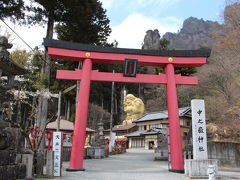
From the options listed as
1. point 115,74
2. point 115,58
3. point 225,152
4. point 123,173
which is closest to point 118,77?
point 115,74

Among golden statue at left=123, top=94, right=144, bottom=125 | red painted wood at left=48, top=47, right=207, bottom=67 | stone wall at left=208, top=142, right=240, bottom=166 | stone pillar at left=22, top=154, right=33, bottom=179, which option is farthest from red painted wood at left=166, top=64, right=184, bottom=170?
golden statue at left=123, top=94, right=144, bottom=125

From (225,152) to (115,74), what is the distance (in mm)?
9310

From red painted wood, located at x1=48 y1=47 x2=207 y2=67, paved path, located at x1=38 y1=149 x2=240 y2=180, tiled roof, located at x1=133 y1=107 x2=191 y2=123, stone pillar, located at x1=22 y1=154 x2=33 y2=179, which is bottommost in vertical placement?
paved path, located at x1=38 y1=149 x2=240 y2=180

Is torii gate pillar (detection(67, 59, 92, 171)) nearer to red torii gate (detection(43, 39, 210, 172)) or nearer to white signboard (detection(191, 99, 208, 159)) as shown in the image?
red torii gate (detection(43, 39, 210, 172))

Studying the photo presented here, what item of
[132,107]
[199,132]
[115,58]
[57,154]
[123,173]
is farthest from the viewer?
[132,107]

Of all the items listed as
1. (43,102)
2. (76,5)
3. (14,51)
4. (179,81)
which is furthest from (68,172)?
(14,51)

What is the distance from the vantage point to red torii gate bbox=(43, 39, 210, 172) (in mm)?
9906

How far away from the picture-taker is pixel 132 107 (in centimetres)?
4312

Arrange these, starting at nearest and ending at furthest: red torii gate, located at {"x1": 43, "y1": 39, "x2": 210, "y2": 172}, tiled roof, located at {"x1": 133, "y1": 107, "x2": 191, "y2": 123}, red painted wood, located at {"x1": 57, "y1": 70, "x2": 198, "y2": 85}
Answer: red torii gate, located at {"x1": 43, "y1": 39, "x2": 210, "y2": 172}, red painted wood, located at {"x1": 57, "y1": 70, "x2": 198, "y2": 85}, tiled roof, located at {"x1": 133, "y1": 107, "x2": 191, "y2": 123}

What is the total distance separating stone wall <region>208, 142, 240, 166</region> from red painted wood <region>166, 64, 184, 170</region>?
591cm

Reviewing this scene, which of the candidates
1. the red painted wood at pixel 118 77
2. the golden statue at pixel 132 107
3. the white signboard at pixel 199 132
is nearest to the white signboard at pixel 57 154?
the red painted wood at pixel 118 77

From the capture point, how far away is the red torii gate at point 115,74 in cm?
991

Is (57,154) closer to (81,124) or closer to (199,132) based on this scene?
(81,124)

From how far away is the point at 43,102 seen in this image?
12.8 m
